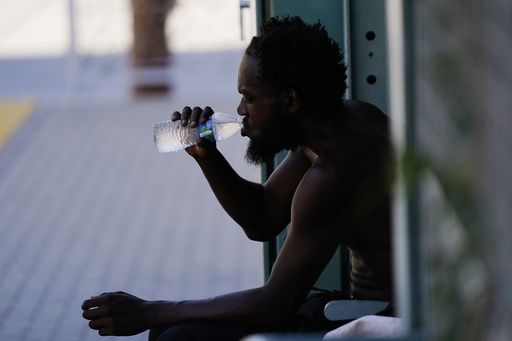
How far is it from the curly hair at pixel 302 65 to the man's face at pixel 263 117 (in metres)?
0.04

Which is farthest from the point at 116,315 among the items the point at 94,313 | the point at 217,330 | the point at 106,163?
the point at 106,163

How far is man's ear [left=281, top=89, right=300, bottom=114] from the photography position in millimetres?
2889

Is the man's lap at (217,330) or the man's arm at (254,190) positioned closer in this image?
the man's lap at (217,330)

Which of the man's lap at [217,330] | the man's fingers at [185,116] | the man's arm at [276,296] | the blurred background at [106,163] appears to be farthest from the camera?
the blurred background at [106,163]

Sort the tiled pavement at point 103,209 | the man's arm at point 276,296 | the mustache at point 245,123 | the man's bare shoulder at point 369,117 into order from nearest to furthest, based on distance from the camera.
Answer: the man's arm at point 276,296
the man's bare shoulder at point 369,117
the mustache at point 245,123
the tiled pavement at point 103,209

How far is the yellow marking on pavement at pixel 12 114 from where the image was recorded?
382 inches

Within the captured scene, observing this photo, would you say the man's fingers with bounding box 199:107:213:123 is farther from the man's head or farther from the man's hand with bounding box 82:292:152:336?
the man's hand with bounding box 82:292:152:336

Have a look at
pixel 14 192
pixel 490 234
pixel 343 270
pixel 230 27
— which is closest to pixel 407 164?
pixel 490 234

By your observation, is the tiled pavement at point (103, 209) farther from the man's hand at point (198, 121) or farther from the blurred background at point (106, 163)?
the man's hand at point (198, 121)

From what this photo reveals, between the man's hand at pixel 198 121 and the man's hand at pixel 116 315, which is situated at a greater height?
the man's hand at pixel 198 121

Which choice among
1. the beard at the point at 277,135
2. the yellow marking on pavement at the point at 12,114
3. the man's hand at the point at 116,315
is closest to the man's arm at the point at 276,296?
the man's hand at the point at 116,315


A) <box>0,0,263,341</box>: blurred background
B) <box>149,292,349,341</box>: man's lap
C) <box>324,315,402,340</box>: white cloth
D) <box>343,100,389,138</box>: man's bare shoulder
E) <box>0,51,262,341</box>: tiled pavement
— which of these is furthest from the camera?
<box>0,0,263,341</box>: blurred background

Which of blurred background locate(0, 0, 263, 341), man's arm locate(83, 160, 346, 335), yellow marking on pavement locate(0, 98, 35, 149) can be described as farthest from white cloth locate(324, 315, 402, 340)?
yellow marking on pavement locate(0, 98, 35, 149)

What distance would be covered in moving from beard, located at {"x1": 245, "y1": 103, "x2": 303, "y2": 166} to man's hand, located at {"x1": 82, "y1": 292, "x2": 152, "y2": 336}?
666mm
